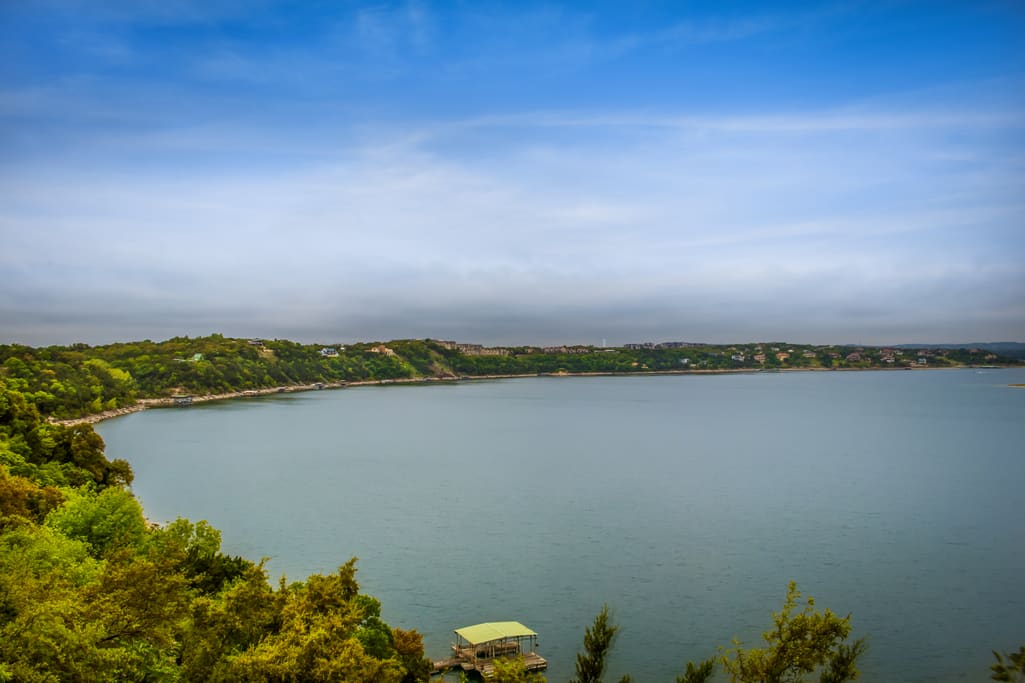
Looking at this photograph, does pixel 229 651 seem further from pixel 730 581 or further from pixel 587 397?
pixel 587 397

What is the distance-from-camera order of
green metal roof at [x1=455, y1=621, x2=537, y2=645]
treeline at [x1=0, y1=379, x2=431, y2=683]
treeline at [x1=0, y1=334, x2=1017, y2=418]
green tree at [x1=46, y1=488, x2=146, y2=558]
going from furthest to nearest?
treeline at [x1=0, y1=334, x2=1017, y2=418] → green tree at [x1=46, y1=488, x2=146, y2=558] → green metal roof at [x1=455, y1=621, x2=537, y2=645] → treeline at [x1=0, y1=379, x2=431, y2=683]

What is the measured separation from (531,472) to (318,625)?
31381mm

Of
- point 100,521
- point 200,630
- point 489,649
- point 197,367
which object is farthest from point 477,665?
point 197,367

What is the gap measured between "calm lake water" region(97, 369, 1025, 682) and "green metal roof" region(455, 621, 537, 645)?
2.63ft

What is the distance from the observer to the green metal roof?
15461 mm

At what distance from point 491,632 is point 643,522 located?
13823 mm

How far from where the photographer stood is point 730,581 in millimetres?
21281

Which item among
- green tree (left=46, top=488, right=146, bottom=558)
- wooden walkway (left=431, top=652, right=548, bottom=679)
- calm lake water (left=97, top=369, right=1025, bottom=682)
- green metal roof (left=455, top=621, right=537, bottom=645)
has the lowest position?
calm lake water (left=97, top=369, right=1025, bottom=682)

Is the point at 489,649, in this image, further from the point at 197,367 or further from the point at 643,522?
the point at 197,367

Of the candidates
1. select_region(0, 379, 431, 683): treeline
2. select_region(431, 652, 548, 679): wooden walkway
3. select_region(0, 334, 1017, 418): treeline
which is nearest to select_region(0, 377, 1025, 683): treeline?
select_region(0, 379, 431, 683): treeline

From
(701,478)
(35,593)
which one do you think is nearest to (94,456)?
(35,593)

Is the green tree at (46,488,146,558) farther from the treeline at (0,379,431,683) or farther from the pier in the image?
the pier

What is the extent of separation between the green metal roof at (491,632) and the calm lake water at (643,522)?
2.63 feet

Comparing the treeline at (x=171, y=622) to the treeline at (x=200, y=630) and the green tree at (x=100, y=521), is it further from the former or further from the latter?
the green tree at (x=100, y=521)
